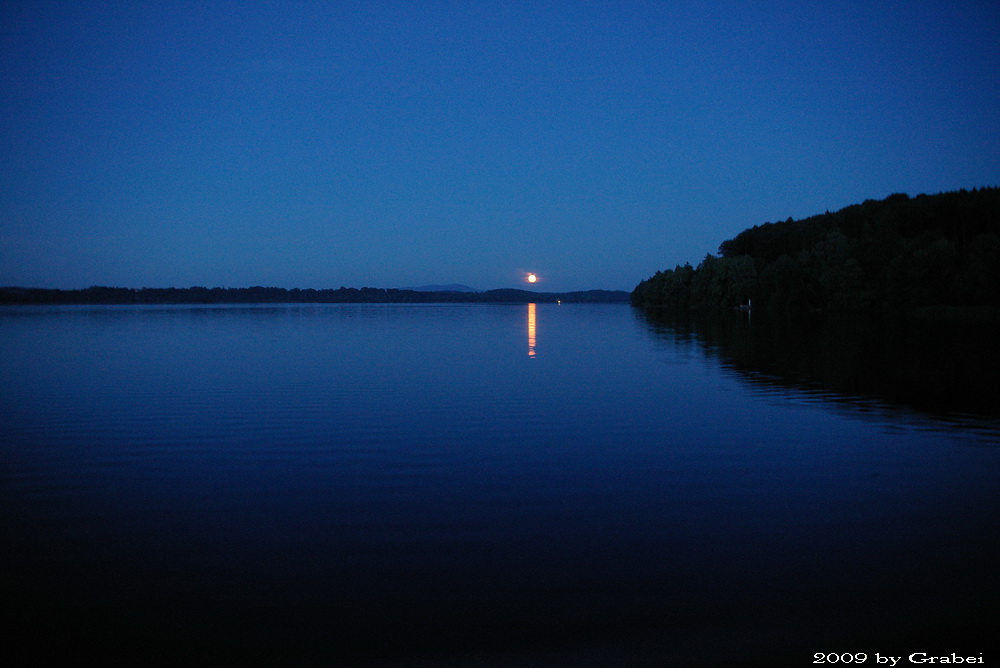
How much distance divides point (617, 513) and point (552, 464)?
3.42m

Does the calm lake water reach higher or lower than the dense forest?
lower

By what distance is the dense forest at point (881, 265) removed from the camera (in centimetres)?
7862

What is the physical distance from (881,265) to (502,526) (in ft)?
338

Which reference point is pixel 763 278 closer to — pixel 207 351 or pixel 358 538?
pixel 207 351

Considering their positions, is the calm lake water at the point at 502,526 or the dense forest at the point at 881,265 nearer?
the calm lake water at the point at 502,526

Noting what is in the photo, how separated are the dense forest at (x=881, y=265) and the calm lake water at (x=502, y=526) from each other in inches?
2637

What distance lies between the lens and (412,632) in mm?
6754

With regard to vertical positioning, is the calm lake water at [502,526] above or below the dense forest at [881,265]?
below

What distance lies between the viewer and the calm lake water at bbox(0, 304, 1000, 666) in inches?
265

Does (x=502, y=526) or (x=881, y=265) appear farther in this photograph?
(x=881, y=265)

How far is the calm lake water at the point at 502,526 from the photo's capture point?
22.1ft

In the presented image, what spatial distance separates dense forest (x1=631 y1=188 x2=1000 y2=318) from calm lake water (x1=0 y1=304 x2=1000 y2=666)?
6699 centimetres

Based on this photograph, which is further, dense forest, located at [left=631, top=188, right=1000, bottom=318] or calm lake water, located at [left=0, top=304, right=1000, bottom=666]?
dense forest, located at [left=631, top=188, right=1000, bottom=318]

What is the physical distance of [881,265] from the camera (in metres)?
96.8
